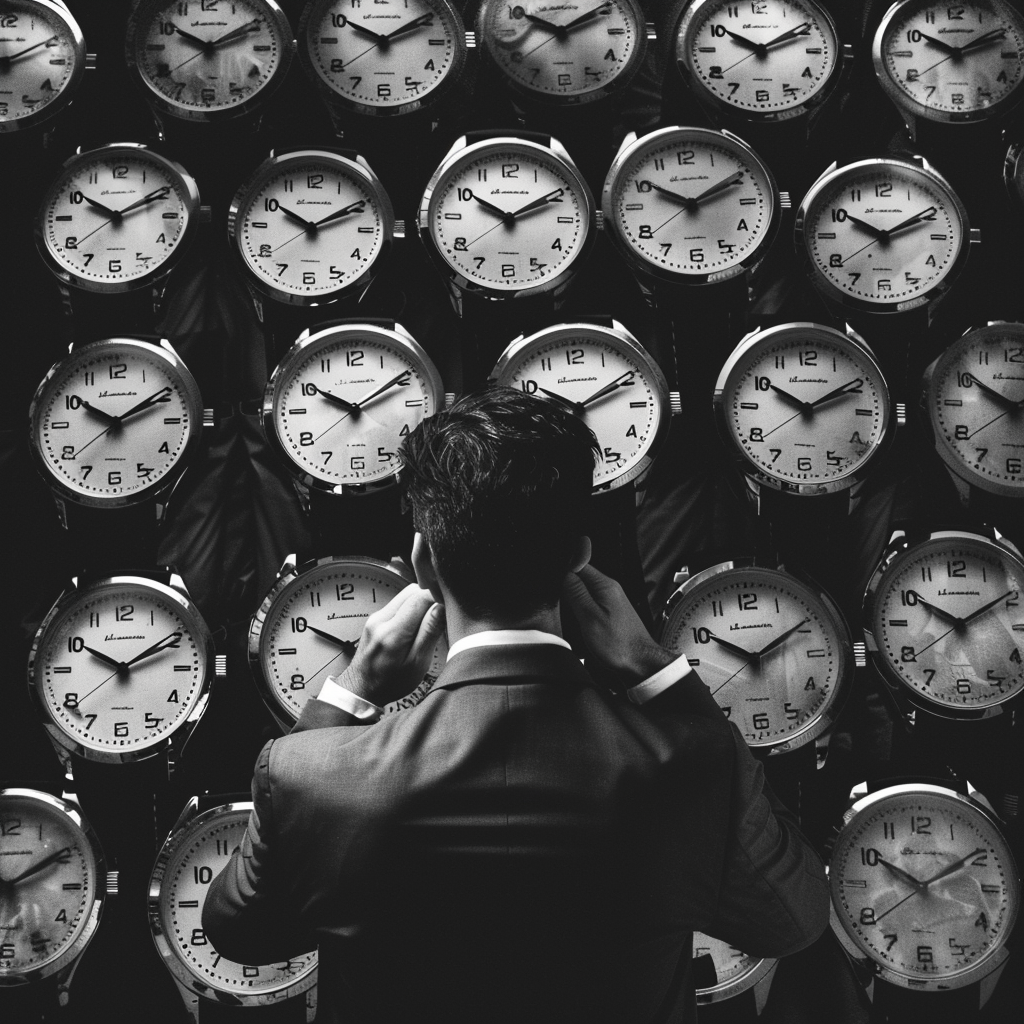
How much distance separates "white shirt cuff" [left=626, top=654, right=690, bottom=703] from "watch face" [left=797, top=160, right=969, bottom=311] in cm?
→ 153

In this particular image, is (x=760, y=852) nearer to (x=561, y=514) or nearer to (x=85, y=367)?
(x=561, y=514)

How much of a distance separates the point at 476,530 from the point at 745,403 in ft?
4.71

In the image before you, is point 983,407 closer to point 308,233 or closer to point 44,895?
point 308,233

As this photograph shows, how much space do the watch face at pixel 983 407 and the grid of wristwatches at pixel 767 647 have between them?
0.56 meters

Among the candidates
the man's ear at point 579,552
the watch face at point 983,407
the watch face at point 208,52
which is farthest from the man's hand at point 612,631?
the watch face at point 208,52

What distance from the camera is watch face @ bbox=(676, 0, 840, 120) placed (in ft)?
9.37

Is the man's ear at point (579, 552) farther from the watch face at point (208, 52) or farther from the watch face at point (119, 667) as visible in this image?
the watch face at point (208, 52)

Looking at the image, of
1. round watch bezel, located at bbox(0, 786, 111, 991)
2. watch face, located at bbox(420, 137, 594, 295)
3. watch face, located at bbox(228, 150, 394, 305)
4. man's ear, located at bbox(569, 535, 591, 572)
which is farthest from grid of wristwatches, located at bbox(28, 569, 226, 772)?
man's ear, located at bbox(569, 535, 591, 572)

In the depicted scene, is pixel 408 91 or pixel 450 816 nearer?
pixel 450 816

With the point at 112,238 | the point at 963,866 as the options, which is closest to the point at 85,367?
the point at 112,238

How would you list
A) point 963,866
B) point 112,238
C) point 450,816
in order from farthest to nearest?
point 112,238
point 963,866
point 450,816

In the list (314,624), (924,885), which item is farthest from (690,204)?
(924,885)

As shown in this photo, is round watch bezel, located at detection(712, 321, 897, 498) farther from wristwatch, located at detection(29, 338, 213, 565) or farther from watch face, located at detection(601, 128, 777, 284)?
wristwatch, located at detection(29, 338, 213, 565)

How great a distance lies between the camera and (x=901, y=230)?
282 cm
